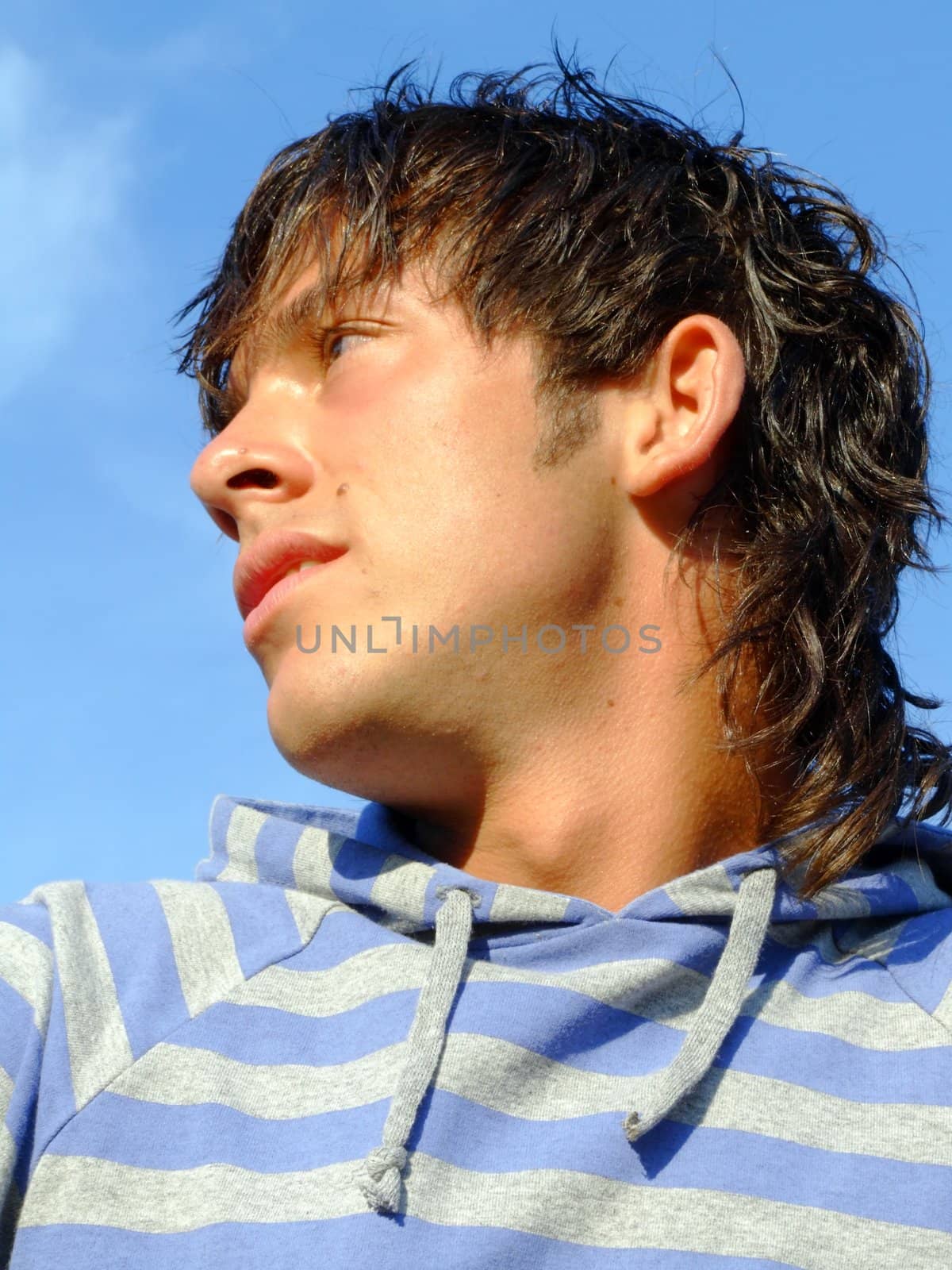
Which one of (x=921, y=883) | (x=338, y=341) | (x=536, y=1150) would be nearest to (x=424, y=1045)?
(x=536, y=1150)

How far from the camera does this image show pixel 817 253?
104 inches

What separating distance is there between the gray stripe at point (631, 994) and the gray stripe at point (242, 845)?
0.92 ft

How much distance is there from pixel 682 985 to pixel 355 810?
2.13 ft

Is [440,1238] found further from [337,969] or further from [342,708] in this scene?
[342,708]

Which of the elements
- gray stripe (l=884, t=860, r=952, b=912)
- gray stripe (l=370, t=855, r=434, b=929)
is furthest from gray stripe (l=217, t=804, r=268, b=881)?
gray stripe (l=884, t=860, r=952, b=912)

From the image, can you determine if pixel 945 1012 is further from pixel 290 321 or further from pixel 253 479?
pixel 290 321

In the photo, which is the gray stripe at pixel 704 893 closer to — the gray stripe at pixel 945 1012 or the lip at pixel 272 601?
the gray stripe at pixel 945 1012

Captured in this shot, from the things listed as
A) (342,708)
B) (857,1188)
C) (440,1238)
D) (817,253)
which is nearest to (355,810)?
(342,708)

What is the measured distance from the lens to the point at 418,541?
2.01 metres

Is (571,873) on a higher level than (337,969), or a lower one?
higher

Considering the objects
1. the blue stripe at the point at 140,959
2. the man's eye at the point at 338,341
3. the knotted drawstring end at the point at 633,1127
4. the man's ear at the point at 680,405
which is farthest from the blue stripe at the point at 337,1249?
the man's eye at the point at 338,341

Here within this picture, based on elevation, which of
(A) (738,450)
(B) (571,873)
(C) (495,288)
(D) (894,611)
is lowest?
(B) (571,873)

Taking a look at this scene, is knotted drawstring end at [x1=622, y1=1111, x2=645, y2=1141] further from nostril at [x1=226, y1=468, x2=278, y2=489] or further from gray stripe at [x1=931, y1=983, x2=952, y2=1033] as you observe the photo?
nostril at [x1=226, y1=468, x2=278, y2=489]

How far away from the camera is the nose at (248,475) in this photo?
7.02 ft
